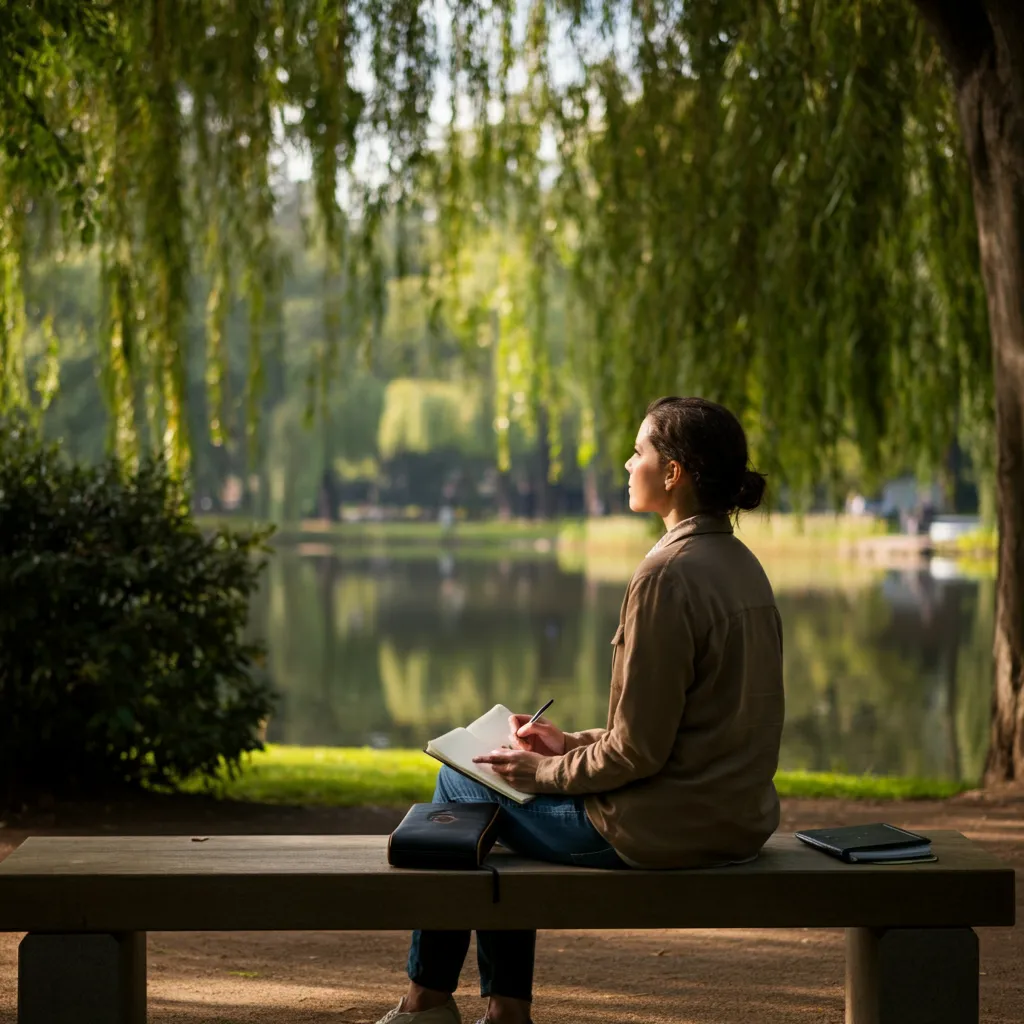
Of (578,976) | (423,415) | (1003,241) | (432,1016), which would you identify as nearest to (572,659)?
(1003,241)

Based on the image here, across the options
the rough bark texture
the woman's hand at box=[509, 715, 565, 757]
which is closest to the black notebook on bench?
the woman's hand at box=[509, 715, 565, 757]

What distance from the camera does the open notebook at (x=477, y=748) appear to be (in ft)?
10.3

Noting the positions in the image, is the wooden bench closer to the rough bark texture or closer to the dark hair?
the dark hair

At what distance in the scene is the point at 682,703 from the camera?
2.93 meters

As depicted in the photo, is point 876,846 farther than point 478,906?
Yes

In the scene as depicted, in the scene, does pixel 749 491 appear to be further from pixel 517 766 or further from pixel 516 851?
pixel 516 851

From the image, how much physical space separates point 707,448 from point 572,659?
52.2 feet

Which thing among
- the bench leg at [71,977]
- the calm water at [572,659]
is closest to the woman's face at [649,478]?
the bench leg at [71,977]

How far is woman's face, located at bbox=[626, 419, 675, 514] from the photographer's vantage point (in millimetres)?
3104

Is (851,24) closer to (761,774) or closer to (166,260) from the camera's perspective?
(166,260)

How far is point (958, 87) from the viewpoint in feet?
22.6

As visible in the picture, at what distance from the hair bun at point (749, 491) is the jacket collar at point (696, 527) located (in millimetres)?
53

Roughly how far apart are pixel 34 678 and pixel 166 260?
83.9 inches

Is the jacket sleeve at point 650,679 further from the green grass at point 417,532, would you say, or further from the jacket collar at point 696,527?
the green grass at point 417,532
